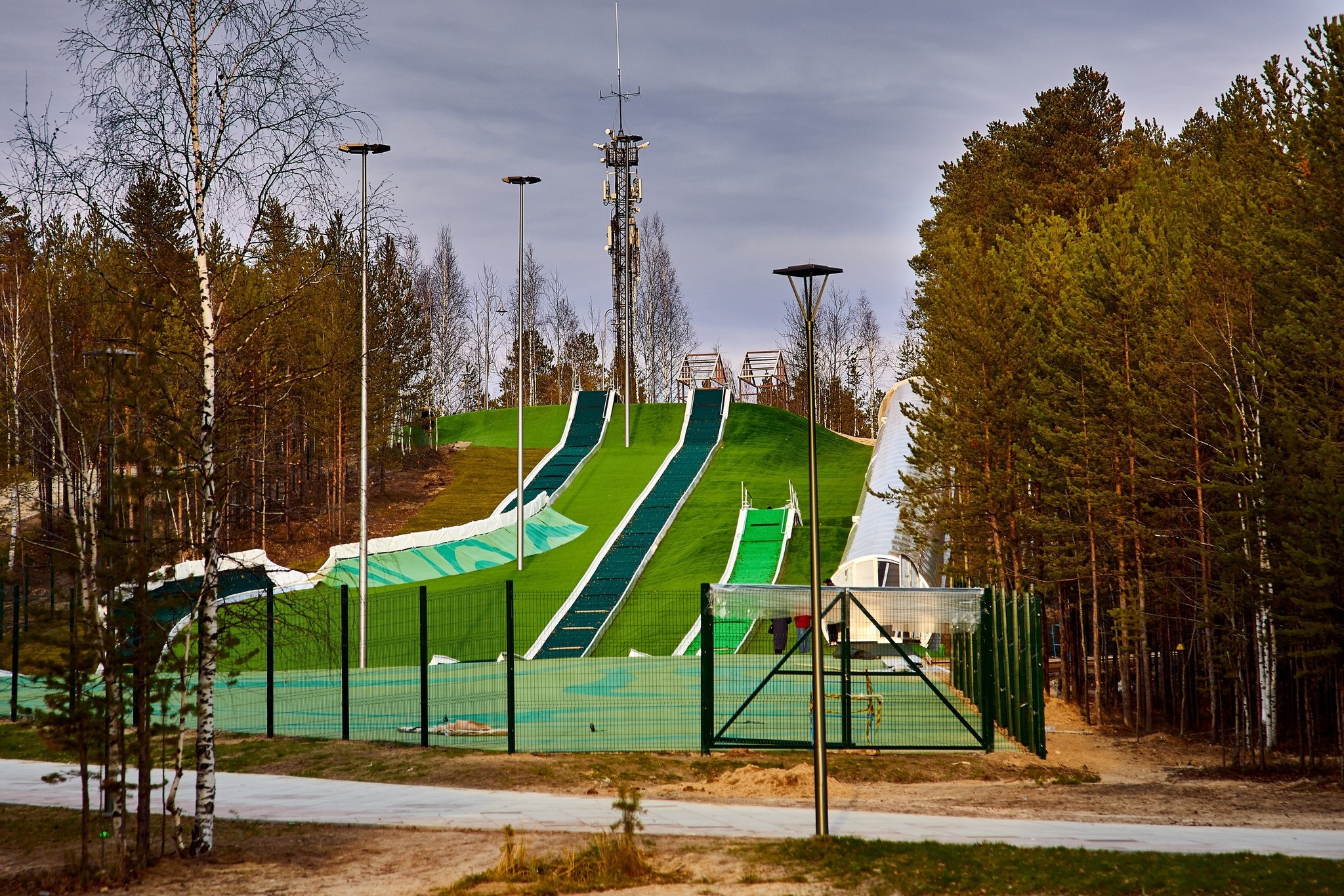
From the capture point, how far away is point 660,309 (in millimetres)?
94250

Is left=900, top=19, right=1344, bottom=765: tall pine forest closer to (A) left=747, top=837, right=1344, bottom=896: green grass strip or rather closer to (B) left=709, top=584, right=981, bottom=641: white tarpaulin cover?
(B) left=709, top=584, right=981, bottom=641: white tarpaulin cover

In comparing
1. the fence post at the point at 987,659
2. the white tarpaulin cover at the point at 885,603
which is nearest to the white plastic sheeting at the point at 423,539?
the white tarpaulin cover at the point at 885,603

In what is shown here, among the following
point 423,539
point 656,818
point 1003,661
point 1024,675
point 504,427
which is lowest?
point 656,818

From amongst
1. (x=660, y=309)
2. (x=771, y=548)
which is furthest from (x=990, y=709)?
(x=660, y=309)

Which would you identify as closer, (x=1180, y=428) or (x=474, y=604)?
(x=1180, y=428)

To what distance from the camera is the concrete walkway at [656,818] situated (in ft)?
37.2

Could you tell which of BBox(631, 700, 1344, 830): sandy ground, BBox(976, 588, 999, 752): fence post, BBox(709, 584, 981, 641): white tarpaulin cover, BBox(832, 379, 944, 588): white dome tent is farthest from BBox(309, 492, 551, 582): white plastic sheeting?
A: BBox(631, 700, 1344, 830): sandy ground

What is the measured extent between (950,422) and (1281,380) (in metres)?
11.3

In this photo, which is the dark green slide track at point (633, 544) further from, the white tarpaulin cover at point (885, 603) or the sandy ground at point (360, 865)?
the sandy ground at point (360, 865)

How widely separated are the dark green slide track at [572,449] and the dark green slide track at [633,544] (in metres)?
5.16

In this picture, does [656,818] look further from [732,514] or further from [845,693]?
[732,514]

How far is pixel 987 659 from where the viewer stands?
1855 cm

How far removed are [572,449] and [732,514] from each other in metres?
17.9

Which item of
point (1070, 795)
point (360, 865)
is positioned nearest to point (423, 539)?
point (1070, 795)
